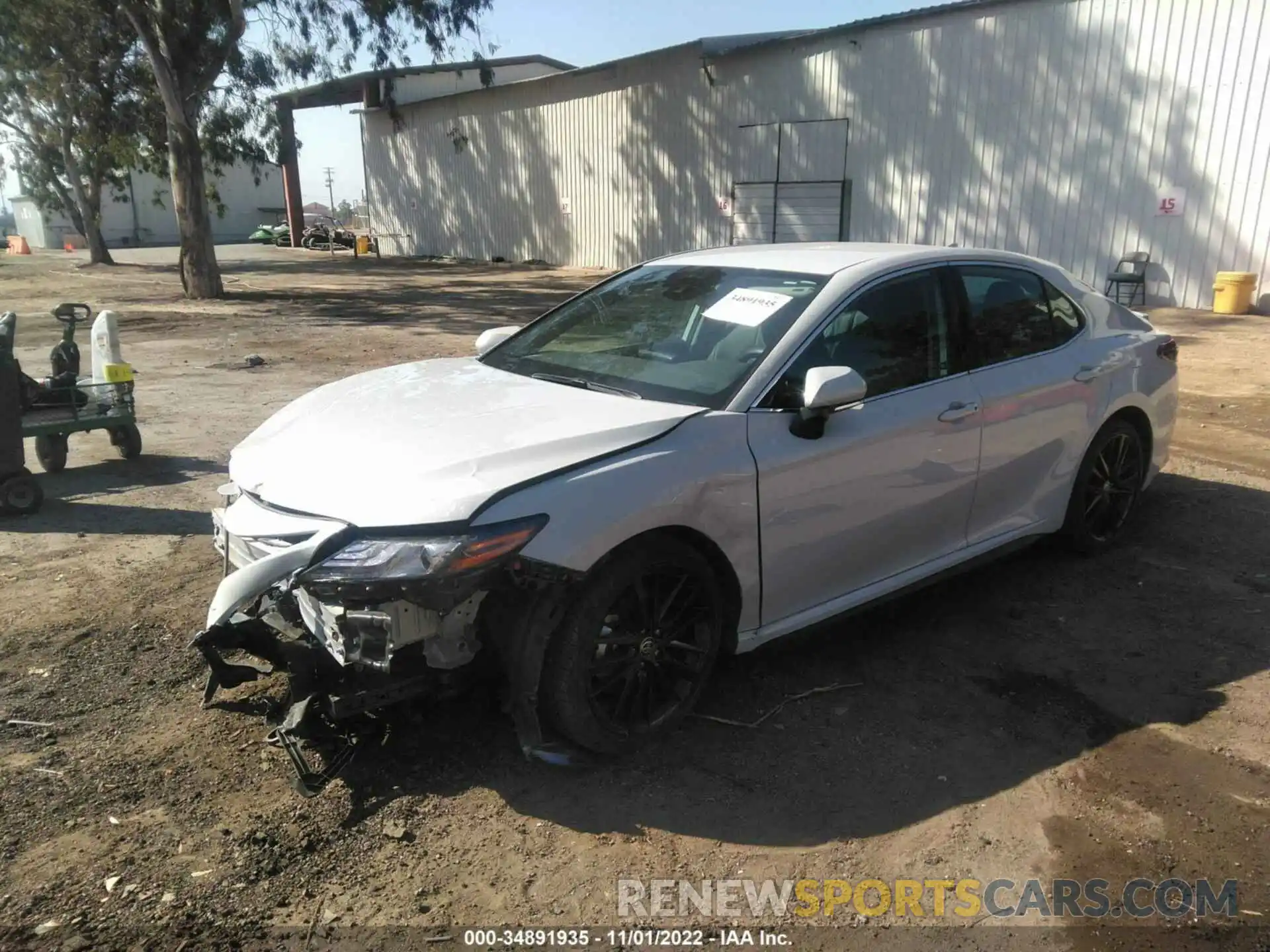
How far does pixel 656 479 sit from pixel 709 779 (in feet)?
3.38

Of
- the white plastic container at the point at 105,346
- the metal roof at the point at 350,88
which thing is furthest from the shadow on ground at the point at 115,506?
the metal roof at the point at 350,88

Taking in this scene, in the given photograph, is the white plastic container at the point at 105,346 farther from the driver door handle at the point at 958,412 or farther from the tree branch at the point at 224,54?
the tree branch at the point at 224,54

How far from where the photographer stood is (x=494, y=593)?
300cm

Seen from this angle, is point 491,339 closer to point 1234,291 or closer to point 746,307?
point 746,307

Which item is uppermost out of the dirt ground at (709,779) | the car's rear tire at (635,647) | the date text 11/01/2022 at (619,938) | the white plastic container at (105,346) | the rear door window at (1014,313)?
the rear door window at (1014,313)

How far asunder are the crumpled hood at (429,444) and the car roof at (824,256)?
107 cm

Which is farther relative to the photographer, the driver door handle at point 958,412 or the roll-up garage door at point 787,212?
the roll-up garage door at point 787,212

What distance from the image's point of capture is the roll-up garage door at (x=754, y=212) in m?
22.0

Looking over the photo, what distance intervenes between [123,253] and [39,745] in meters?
48.3

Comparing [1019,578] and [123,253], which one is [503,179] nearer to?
[123,253]

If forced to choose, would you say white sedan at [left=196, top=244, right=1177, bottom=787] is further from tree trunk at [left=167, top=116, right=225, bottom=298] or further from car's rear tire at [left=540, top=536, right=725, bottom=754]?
tree trunk at [left=167, top=116, right=225, bottom=298]

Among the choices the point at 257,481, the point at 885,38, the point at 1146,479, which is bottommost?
the point at 1146,479

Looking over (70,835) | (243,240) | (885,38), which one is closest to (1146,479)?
(70,835)

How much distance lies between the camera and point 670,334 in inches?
158
